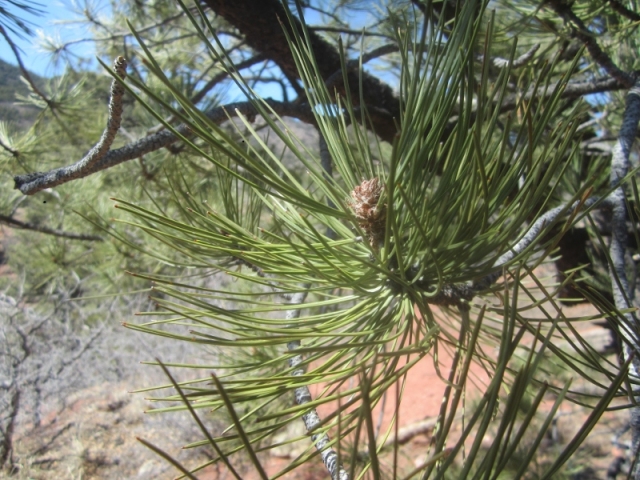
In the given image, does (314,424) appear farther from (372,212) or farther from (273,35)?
(273,35)

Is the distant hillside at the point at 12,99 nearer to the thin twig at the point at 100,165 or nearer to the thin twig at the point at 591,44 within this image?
the thin twig at the point at 100,165

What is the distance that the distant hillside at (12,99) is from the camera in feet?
3.79

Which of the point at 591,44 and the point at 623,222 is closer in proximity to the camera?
the point at 623,222

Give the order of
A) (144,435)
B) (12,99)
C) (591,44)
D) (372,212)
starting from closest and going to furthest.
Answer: (372,212) → (591,44) → (12,99) → (144,435)

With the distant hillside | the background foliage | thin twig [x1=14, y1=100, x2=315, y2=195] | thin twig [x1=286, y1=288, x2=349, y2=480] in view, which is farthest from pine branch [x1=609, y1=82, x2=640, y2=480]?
the distant hillside

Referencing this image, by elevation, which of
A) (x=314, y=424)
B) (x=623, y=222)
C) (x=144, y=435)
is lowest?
(x=144, y=435)

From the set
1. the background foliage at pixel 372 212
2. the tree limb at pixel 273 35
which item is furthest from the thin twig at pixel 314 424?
the tree limb at pixel 273 35

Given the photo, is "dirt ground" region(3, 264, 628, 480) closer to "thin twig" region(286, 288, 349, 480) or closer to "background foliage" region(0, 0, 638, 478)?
"background foliage" region(0, 0, 638, 478)

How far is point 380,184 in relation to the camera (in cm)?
34

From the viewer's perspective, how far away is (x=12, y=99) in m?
1.25

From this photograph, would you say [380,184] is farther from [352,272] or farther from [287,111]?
[287,111]

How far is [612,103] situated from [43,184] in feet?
Answer: 3.50

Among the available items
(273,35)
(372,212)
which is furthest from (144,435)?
(372,212)

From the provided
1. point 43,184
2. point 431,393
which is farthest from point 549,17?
point 431,393
